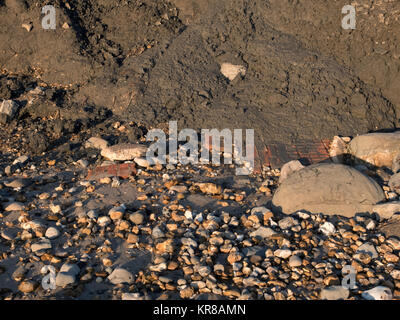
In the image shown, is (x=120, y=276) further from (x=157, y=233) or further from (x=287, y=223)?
(x=287, y=223)

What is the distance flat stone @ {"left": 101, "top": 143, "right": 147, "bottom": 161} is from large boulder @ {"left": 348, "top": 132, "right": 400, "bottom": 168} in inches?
98.1

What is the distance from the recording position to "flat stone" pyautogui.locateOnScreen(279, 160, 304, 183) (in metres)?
4.39

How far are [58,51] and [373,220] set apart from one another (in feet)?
15.1

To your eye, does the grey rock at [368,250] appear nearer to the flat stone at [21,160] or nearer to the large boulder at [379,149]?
the large boulder at [379,149]

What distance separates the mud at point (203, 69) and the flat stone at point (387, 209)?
157 cm

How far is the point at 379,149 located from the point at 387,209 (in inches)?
44.6

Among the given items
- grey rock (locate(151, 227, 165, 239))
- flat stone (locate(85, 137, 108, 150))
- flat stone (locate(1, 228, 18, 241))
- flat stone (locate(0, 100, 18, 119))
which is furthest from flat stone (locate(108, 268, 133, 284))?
flat stone (locate(0, 100, 18, 119))

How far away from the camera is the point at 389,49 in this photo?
216 inches

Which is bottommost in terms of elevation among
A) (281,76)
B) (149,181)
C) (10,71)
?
(149,181)

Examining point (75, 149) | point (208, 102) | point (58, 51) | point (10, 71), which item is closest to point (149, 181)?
point (75, 149)

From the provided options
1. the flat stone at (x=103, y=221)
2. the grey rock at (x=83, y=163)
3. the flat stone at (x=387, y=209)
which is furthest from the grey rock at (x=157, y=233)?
the flat stone at (x=387, y=209)

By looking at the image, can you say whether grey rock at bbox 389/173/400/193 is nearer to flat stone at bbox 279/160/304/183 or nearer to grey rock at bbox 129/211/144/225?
flat stone at bbox 279/160/304/183

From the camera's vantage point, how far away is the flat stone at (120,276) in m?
2.98

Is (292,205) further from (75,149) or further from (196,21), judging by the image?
(196,21)
